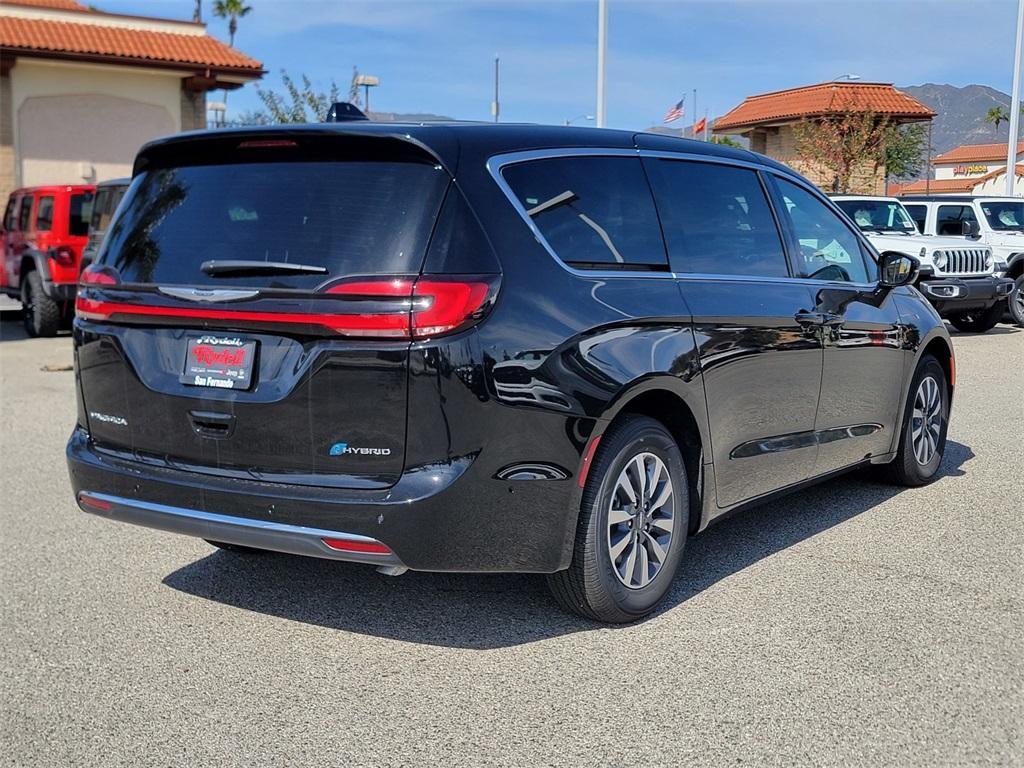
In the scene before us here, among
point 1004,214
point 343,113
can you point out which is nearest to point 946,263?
point 1004,214

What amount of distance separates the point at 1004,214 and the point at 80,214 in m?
13.7

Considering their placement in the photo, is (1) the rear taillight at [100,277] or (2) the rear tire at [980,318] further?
(2) the rear tire at [980,318]

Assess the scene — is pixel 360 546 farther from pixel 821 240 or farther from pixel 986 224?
pixel 986 224

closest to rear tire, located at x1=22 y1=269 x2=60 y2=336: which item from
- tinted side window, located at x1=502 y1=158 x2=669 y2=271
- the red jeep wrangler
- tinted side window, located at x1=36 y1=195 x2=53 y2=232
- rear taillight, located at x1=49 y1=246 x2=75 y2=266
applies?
the red jeep wrangler

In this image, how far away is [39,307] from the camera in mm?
15688

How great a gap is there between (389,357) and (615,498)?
108 cm

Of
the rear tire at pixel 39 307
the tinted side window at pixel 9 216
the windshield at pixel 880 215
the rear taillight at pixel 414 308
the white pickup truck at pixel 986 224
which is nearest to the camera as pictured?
the rear taillight at pixel 414 308

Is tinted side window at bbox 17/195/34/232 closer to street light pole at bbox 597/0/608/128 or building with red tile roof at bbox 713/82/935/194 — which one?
street light pole at bbox 597/0/608/128

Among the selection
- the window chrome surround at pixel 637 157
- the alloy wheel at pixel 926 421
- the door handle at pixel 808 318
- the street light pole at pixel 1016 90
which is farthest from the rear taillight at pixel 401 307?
the street light pole at pixel 1016 90

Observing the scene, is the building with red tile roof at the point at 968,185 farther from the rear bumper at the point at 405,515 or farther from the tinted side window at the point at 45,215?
the rear bumper at the point at 405,515

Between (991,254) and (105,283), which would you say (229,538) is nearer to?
(105,283)

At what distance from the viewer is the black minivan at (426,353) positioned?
379cm

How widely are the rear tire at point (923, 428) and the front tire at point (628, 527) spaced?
238cm

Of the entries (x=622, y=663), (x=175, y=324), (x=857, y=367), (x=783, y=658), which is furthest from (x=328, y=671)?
(x=857, y=367)
